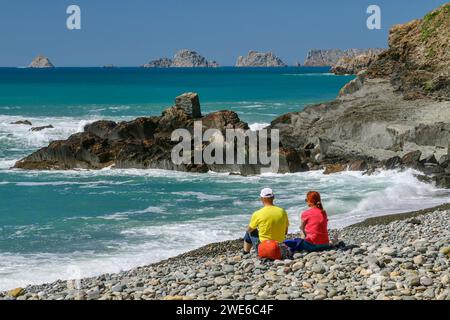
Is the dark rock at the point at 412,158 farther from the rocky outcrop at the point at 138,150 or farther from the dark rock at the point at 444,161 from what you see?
the rocky outcrop at the point at 138,150

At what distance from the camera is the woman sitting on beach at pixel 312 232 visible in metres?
12.6

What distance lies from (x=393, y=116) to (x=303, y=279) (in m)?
26.2

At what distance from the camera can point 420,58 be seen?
145 ft

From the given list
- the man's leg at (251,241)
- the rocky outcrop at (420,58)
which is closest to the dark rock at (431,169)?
the rocky outcrop at (420,58)

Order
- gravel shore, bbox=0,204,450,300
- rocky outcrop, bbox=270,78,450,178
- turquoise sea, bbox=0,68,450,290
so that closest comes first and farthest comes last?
1. gravel shore, bbox=0,204,450,300
2. turquoise sea, bbox=0,68,450,290
3. rocky outcrop, bbox=270,78,450,178

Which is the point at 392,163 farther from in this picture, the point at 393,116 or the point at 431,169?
the point at 393,116

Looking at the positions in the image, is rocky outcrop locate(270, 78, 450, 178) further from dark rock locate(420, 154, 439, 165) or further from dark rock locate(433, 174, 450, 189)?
dark rock locate(433, 174, 450, 189)

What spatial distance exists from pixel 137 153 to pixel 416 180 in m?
12.6

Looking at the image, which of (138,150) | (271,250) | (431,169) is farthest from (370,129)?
(271,250)

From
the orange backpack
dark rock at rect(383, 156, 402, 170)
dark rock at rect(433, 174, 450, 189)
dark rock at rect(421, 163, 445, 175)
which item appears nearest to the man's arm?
the orange backpack

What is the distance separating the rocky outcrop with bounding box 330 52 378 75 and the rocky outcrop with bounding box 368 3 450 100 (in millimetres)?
113436

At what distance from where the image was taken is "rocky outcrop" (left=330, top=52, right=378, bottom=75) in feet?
540

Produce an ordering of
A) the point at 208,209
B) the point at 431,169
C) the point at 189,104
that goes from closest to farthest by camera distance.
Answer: the point at 208,209 → the point at 431,169 → the point at 189,104
